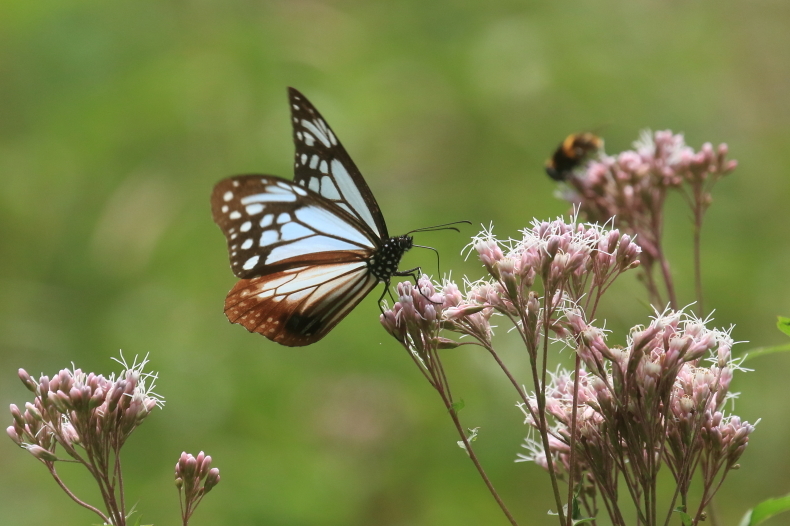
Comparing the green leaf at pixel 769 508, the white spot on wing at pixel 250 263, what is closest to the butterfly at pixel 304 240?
the white spot on wing at pixel 250 263

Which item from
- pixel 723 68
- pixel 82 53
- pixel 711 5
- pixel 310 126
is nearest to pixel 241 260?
pixel 310 126

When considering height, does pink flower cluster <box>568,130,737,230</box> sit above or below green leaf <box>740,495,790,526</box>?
above

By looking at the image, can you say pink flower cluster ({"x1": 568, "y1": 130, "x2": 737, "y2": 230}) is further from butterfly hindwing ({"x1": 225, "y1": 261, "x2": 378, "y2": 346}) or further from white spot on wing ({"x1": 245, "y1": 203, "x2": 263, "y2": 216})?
white spot on wing ({"x1": 245, "y1": 203, "x2": 263, "y2": 216})

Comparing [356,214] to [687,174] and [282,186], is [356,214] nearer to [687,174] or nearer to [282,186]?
[282,186]

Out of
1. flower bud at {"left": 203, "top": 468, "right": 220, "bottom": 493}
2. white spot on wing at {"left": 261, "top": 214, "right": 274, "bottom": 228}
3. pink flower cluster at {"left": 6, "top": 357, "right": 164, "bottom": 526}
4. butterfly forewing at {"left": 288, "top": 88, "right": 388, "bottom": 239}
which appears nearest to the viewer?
pink flower cluster at {"left": 6, "top": 357, "right": 164, "bottom": 526}

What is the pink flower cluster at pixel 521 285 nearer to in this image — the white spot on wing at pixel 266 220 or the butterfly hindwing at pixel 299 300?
the butterfly hindwing at pixel 299 300

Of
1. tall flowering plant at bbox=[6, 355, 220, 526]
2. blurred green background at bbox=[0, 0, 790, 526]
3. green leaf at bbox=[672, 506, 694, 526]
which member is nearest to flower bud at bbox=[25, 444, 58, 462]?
tall flowering plant at bbox=[6, 355, 220, 526]

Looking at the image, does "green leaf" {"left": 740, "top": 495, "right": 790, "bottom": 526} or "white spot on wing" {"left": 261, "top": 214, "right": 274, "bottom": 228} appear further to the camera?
"white spot on wing" {"left": 261, "top": 214, "right": 274, "bottom": 228}
